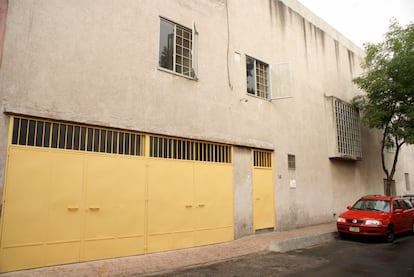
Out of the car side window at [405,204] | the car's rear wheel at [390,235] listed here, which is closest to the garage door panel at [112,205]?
the car's rear wheel at [390,235]

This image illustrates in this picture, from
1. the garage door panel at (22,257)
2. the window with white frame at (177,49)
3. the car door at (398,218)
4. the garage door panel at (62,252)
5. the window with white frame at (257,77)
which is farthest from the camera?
the window with white frame at (257,77)

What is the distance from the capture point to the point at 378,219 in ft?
34.6

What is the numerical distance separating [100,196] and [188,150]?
297 cm

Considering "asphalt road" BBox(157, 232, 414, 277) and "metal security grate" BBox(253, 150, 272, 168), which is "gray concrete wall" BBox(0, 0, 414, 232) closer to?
"metal security grate" BBox(253, 150, 272, 168)

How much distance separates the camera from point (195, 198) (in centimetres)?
943

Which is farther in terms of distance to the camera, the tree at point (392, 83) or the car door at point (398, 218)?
the tree at point (392, 83)

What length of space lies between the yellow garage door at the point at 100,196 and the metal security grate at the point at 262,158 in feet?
6.69

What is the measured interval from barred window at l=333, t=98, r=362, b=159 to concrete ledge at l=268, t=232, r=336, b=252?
4985 millimetres

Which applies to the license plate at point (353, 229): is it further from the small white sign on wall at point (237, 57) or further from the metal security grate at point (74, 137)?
the metal security grate at point (74, 137)

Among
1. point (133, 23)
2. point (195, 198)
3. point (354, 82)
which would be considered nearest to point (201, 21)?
point (133, 23)

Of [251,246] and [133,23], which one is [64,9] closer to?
[133,23]

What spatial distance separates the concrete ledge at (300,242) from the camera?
923cm

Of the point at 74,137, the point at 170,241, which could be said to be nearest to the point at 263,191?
the point at 170,241

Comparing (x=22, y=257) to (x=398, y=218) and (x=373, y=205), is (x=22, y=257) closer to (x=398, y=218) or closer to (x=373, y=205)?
(x=373, y=205)
